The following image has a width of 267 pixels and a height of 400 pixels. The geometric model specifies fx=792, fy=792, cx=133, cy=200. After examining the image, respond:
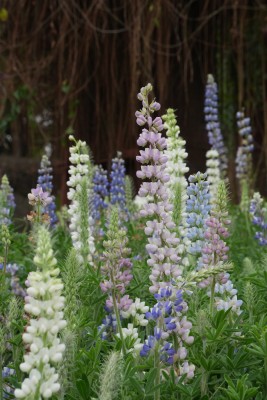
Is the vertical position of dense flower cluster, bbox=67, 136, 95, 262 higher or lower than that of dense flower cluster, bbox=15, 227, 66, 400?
higher

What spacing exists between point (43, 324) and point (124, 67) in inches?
161

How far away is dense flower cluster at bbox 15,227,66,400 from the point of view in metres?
0.99

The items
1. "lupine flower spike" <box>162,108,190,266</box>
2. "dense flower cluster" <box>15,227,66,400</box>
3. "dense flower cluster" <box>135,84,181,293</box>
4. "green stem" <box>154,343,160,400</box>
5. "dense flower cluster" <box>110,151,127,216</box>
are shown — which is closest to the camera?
"dense flower cluster" <box>15,227,66,400</box>

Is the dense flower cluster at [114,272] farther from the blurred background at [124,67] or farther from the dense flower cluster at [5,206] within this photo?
the blurred background at [124,67]

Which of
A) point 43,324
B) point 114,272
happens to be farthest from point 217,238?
Result: point 43,324

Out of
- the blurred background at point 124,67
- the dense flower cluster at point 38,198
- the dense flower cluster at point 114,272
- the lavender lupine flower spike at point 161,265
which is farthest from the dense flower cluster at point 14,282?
the blurred background at point 124,67

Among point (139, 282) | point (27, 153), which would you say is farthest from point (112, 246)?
point (27, 153)

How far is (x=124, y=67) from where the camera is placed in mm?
4957

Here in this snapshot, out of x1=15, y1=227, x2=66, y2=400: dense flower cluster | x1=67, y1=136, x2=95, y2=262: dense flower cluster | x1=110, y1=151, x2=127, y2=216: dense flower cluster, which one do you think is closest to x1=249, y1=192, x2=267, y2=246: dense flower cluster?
x1=110, y1=151, x2=127, y2=216: dense flower cluster

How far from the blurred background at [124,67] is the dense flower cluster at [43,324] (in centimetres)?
373

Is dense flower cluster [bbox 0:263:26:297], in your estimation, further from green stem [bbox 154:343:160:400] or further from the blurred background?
the blurred background

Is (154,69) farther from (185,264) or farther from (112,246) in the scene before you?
(112,246)

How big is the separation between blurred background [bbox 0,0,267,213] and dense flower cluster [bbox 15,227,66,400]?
3726mm

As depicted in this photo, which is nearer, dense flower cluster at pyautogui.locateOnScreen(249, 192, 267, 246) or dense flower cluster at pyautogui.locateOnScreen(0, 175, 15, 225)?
dense flower cluster at pyautogui.locateOnScreen(0, 175, 15, 225)
